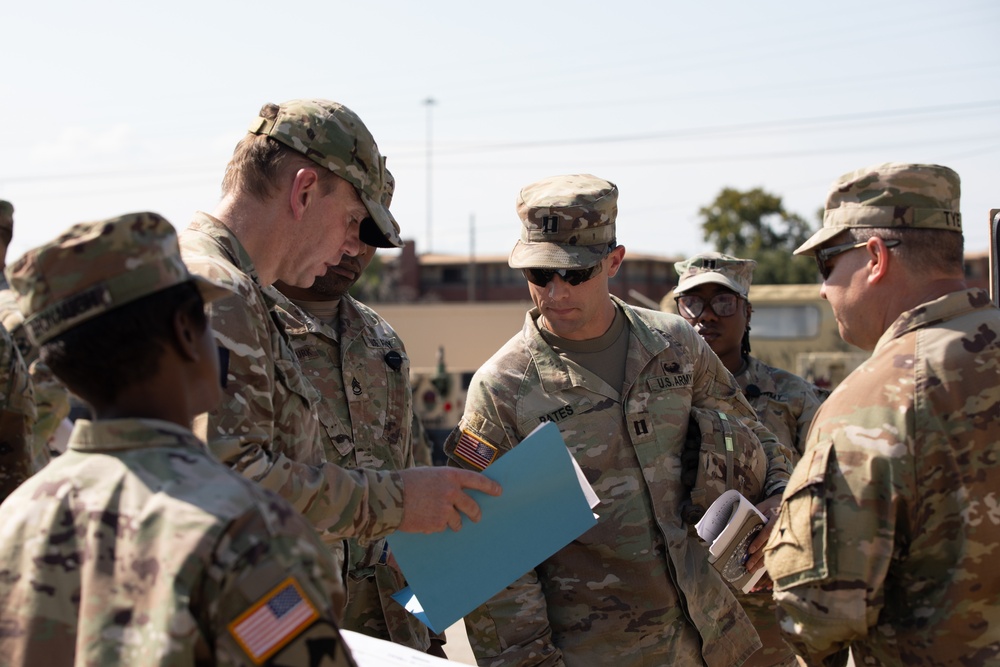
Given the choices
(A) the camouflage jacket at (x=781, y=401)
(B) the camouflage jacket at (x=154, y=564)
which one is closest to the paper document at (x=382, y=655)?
(B) the camouflage jacket at (x=154, y=564)

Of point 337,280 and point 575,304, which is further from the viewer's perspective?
point 337,280

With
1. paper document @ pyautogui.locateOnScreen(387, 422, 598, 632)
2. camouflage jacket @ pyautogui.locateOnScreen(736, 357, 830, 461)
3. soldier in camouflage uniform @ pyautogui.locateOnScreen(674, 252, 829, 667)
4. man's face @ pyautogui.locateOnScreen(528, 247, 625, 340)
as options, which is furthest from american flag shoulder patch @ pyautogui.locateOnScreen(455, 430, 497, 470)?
camouflage jacket @ pyautogui.locateOnScreen(736, 357, 830, 461)

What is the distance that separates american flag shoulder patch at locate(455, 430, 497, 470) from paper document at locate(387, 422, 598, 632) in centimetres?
77

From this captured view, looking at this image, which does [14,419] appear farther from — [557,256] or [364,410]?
[557,256]

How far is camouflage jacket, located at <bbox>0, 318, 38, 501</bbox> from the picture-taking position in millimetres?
3174

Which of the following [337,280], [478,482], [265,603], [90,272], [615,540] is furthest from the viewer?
[337,280]

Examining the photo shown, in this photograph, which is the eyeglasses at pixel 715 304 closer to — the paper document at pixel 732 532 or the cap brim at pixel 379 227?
the paper document at pixel 732 532

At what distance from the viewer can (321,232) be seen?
9.66ft

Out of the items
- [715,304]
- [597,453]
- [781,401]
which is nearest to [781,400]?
[781,401]

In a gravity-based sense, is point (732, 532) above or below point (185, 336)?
below

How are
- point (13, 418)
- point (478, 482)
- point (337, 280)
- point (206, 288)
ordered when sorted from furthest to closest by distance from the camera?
point (337, 280)
point (13, 418)
point (478, 482)
point (206, 288)

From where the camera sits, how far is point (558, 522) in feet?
9.67

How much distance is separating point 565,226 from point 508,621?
1401mm

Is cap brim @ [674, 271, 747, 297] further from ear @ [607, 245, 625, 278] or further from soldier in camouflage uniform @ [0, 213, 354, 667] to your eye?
soldier in camouflage uniform @ [0, 213, 354, 667]
